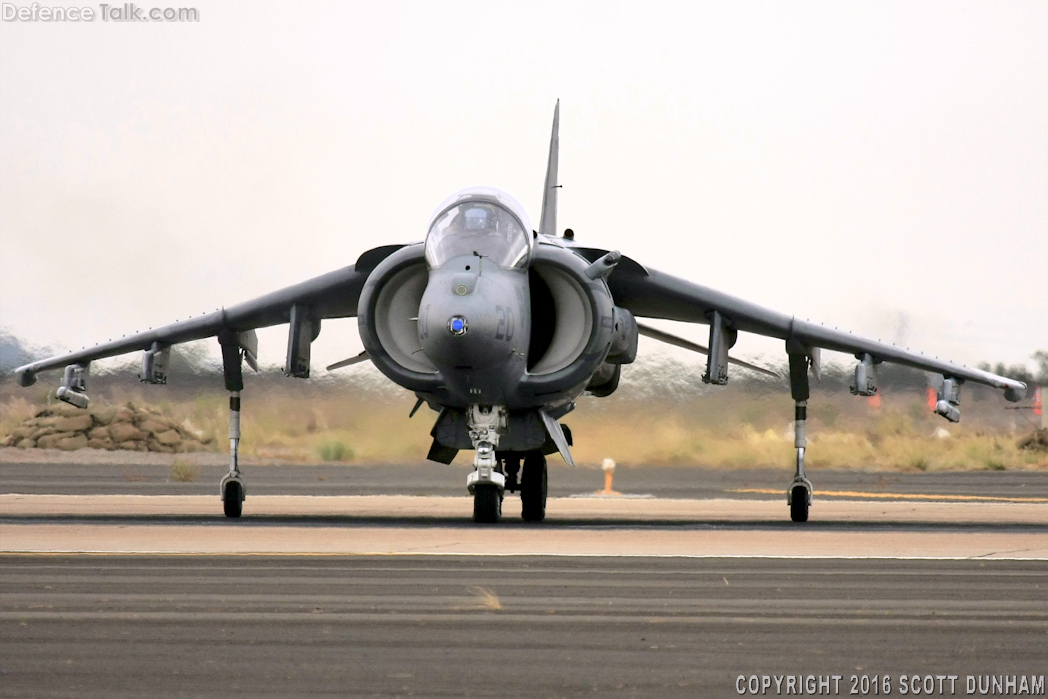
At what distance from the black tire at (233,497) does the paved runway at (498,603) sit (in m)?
0.25

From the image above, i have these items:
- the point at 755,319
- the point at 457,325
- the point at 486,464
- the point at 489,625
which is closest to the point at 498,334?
the point at 457,325

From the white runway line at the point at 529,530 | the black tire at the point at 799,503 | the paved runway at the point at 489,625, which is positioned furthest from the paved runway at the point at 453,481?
the paved runway at the point at 489,625

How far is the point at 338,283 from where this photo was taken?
19.0 m

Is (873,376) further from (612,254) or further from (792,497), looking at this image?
(612,254)

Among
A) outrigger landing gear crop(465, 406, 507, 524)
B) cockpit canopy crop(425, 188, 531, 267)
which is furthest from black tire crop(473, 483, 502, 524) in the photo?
cockpit canopy crop(425, 188, 531, 267)

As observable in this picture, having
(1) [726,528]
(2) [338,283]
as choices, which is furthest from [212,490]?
(1) [726,528]

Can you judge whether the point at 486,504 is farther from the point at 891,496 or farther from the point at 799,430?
the point at 891,496

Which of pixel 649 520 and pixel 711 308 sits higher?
pixel 711 308

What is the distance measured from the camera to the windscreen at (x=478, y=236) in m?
17.0

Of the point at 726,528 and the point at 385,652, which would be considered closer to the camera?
the point at 385,652

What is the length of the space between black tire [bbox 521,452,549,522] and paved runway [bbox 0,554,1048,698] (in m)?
6.75

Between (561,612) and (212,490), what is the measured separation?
1930 centimetres

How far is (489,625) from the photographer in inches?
324

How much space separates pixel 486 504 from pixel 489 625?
8849mm
